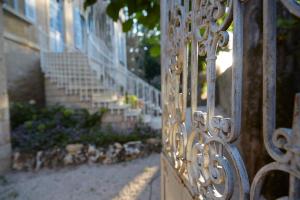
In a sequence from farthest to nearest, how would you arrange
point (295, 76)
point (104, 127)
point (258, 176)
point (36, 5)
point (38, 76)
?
point (36, 5), point (38, 76), point (104, 127), point (295, 76), point (258, 176)

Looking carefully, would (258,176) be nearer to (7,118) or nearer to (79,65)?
(7,118)

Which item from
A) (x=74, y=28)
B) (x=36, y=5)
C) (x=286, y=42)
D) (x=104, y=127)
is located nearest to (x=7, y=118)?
(x=104, y=127)

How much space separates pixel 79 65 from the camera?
23.6 ft

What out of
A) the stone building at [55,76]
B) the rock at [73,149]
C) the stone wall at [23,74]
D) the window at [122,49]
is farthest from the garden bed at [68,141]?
the window at [122,49]

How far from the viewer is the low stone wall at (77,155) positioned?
4.20 metres

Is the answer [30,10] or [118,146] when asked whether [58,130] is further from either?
[30,10]

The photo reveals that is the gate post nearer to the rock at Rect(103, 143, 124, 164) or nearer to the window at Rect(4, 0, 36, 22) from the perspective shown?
the rock at Rect(103, 143, 124, 164)

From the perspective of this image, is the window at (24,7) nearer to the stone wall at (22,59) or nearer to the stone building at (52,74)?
the stone building at (52,74)

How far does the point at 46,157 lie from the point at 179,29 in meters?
3.98

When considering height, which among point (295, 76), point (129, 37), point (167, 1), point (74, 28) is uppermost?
point (129, 37)

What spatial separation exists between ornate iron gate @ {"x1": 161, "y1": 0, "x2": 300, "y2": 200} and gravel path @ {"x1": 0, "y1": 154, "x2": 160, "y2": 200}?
74.3 inches

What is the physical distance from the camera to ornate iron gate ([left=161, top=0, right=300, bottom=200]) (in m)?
0.56

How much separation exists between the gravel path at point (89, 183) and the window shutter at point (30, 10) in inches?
196

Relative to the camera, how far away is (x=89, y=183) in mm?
3574
